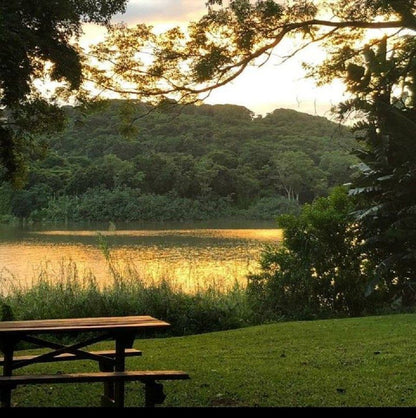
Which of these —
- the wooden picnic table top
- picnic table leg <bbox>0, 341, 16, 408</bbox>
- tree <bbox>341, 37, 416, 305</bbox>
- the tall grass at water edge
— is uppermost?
tree <bbox>341, 37, 416, 305</bbox>

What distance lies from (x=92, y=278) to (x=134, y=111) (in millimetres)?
3930

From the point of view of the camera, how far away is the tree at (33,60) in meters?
6.32

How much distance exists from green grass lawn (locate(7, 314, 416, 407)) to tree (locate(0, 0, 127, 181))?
3.00 metres

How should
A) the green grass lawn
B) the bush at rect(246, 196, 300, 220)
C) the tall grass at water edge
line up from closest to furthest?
the green grass lawn, the tall grass at water edge, the bush at rect(246, 196, 300, 220)

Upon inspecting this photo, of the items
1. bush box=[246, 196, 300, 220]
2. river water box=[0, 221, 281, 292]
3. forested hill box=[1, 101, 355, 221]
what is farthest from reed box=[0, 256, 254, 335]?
bush box=[246, 196, 300, 220]

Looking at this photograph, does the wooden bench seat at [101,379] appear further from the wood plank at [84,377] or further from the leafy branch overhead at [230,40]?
the leafy branch overhead at [230,40]

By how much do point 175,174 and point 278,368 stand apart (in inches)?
2274

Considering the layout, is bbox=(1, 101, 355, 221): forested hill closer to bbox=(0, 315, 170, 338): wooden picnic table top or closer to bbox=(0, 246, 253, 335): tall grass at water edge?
bbox=(0, 246, 253, 335): tall grass at water edge

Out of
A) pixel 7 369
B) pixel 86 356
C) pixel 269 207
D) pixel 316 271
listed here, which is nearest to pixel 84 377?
pixel 86 356

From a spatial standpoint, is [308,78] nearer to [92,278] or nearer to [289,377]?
[289,377]

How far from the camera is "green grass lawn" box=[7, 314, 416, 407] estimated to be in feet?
16.7

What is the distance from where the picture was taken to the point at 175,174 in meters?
63.7

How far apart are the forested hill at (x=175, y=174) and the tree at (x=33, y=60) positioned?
46932mm

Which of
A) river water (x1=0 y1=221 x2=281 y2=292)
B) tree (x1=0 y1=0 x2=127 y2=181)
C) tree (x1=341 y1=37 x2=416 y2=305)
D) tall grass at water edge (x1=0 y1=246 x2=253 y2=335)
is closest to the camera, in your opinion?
tree (x1=0 y1=0 x2=127 y2=181)
